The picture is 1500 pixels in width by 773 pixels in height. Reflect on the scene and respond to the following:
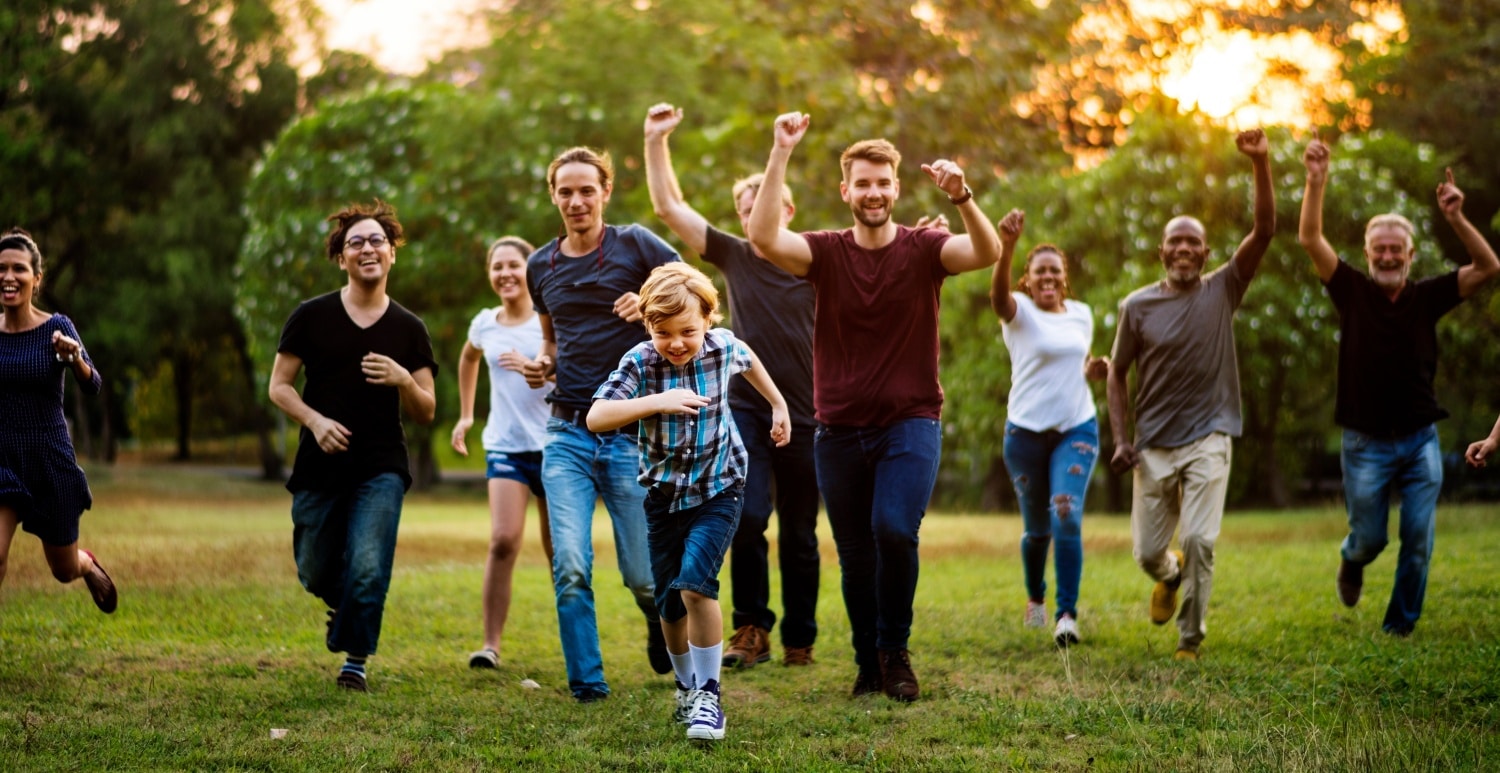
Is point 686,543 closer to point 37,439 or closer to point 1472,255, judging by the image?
point 37,439

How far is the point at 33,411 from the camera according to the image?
6969 millimetres

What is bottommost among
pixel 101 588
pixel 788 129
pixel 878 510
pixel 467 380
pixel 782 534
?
pixel 101 588

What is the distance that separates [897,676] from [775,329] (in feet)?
7.10

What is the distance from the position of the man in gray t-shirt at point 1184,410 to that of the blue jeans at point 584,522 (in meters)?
2.67

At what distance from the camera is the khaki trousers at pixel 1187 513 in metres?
7.82

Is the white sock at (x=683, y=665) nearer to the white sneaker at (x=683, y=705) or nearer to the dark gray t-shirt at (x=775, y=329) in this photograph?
the white sneaker at (x=683, y=705)

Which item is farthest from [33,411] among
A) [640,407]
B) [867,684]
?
[867,684]

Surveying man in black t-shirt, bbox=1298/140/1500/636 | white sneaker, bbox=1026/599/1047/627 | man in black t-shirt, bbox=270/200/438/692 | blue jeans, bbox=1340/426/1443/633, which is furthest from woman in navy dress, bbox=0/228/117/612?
blue jeans, bbox=1340/426/1443/633

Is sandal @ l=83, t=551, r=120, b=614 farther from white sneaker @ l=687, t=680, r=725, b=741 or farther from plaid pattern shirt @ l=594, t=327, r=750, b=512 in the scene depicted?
white sneaker @ l=687, t=680, r=725, b=741

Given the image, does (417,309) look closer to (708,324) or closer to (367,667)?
(367,667)

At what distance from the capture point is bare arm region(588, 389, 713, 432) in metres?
5.81

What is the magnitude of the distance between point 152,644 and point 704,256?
412cm

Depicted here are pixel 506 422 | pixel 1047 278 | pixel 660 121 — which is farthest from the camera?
pixel 1047 278

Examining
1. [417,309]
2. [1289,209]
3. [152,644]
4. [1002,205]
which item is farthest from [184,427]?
[152,644]
